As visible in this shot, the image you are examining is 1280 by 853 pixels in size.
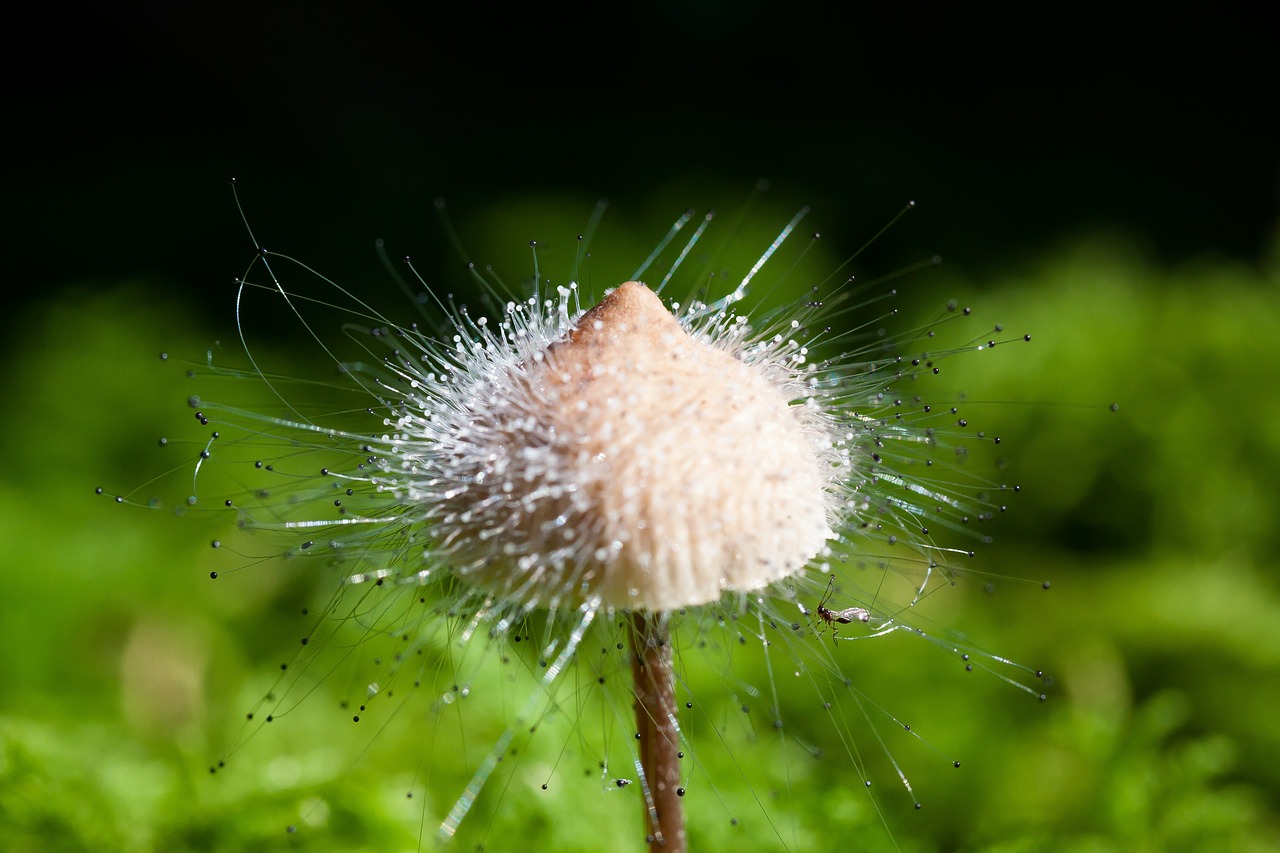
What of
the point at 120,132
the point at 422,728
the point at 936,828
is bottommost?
the point at 936,828

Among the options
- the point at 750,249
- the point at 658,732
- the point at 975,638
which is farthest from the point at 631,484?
the point at 750,249

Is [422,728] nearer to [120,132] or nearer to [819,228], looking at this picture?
[819,228]

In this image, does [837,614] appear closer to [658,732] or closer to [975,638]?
[658,732]

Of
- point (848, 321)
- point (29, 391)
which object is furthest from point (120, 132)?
point (848, 321)

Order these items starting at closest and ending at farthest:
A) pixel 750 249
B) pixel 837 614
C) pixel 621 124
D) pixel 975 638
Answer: pixel 837 614 → pixel 975 638 → pixel 750 249 → pixel 621 124

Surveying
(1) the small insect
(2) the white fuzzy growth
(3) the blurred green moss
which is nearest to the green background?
(3) the blurred green moss

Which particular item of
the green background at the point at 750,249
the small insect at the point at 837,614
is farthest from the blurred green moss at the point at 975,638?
the small insect at the point at 837,614
